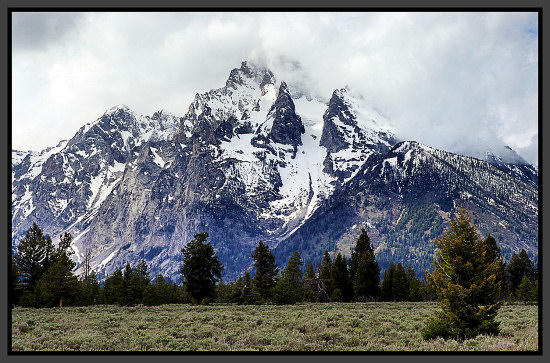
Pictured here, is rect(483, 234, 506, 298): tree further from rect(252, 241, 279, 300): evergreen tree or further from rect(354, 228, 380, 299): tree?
rect(252, 241, 279, 300): evergreen tree

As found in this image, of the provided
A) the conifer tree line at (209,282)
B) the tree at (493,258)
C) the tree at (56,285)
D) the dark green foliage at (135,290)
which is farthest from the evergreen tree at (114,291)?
the tree at (493,258)

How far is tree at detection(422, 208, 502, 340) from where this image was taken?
70.4 feet

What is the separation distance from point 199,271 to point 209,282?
72.4 inches

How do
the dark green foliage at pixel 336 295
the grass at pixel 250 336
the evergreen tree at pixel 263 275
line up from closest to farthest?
1. the grass at pixel 250 336
2. the evergreen tree at pixel 263 275
3. the dark green foliage at pixel 336 295

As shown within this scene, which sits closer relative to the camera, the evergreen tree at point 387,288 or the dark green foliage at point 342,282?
the dark green foliage at point 342,282

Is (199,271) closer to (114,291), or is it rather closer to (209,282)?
(209,282)

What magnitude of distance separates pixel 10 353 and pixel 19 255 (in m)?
40.9

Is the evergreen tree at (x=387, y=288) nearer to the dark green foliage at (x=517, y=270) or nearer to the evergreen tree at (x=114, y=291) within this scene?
the dark green foliage at (x=517, y=270)

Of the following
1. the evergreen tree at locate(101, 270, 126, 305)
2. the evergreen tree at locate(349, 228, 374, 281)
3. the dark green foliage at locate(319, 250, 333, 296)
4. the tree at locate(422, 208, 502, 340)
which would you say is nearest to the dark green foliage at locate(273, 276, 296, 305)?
the dark green foliage at locate(319, 250, 333, 296)

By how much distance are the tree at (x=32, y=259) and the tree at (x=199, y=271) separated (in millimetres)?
16144

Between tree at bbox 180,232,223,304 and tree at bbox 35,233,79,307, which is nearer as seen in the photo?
tree at bbox 35,233,79,307

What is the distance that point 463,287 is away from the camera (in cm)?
2208

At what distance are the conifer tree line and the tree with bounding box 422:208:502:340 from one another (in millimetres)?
20424

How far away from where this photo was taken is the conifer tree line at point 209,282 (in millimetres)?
49078
